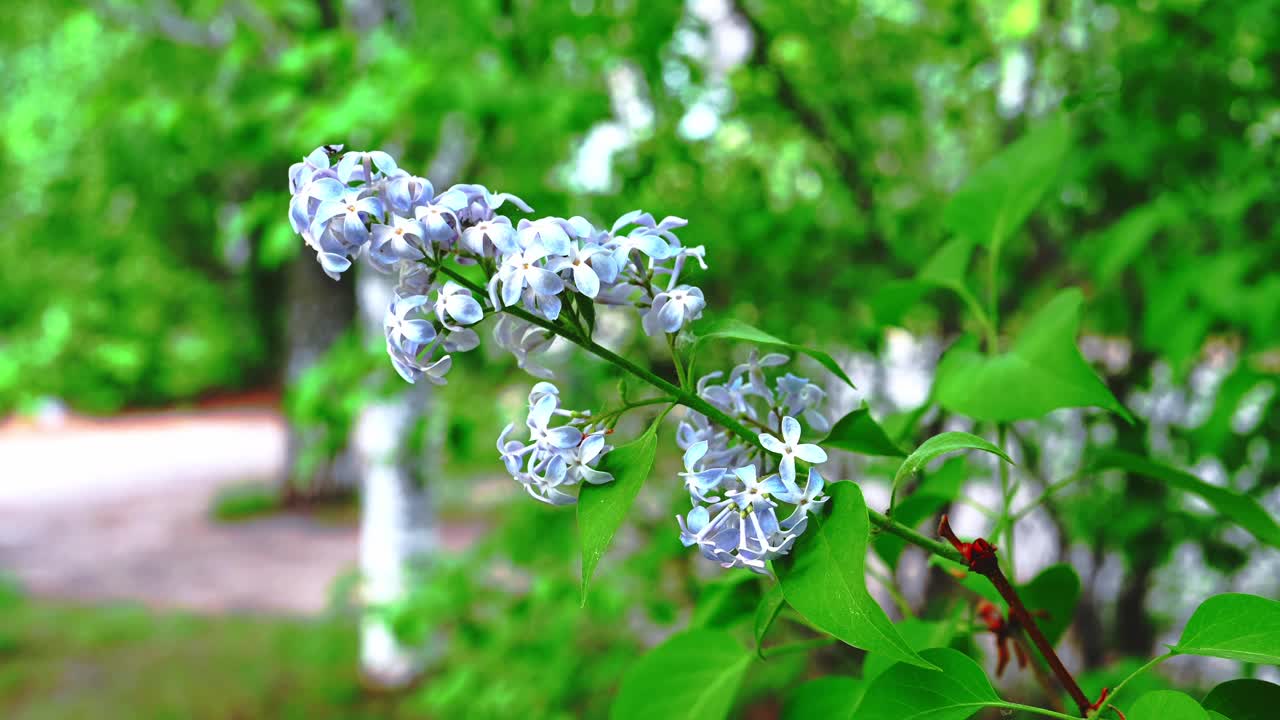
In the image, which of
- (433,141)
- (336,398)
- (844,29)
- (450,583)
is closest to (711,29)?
(844,29)

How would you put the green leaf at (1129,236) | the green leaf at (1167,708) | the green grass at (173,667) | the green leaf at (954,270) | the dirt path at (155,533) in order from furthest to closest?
the dirt path at (155,533) → the green grass at (173,667) → the green leaf at (1129,236) → the green leaf at (954,270) → the green leaf at (1167,708)

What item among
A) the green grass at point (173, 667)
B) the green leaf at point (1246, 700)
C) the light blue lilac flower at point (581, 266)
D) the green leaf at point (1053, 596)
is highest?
the light blue lilac flower at point (581, 266)

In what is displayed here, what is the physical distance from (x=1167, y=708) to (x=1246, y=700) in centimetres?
10

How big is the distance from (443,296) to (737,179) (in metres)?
2.08

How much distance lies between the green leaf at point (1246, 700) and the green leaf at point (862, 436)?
221 mm

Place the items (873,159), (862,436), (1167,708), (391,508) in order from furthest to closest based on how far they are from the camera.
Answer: (391,508) < (873,159) < (862,436) < (1167,708)

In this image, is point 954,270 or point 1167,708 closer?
point 1167,708

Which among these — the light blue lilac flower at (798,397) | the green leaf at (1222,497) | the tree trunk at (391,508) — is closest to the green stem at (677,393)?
the light blue lilac flower at (798,397)

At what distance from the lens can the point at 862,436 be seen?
2.07 feet

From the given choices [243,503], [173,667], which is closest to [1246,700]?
[173,667]

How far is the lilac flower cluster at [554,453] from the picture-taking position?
583 mm

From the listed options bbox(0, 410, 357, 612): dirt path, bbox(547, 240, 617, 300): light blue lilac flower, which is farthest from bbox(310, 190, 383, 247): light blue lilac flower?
bbox(0, 410, 357, 612): dirt path

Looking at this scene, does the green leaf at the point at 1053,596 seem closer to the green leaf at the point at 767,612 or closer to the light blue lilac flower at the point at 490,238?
the green leaf at the point at 767,612

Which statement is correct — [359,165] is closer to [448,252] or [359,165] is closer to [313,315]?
[448,252]
